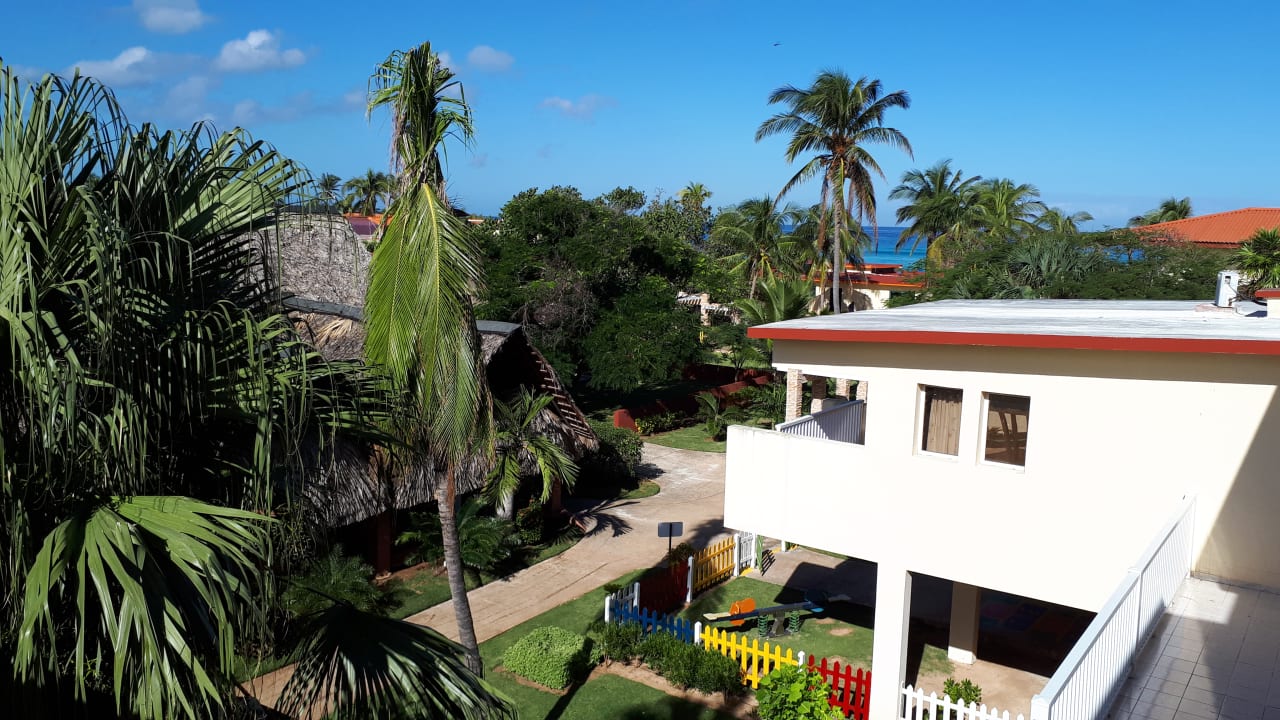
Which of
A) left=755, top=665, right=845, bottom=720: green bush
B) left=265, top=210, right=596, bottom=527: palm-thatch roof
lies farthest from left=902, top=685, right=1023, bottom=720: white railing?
left=265, top=210, right=596, bottom=527: palm-thatch roof

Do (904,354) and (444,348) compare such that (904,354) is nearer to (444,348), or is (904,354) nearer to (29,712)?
(444,348)

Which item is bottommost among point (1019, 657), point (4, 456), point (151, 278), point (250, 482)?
point (1019, 657)

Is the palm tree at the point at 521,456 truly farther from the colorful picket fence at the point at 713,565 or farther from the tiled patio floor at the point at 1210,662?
the tiled patio floor at the point at 1210,662

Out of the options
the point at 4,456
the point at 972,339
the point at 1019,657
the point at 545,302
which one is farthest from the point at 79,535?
the point at 545,302

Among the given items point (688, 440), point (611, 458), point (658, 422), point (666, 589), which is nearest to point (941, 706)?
point (666, 589)

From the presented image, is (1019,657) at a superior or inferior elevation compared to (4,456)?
inferior

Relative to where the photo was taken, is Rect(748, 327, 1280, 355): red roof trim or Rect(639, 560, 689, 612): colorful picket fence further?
Rect(639, 560, 689, 612): colorful picket fence

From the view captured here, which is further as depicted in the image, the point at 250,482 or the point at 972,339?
the point at 972,339

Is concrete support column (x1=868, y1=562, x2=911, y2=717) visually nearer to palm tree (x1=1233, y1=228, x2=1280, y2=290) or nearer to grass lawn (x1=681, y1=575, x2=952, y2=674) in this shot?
grass lawn (x1=681, y1=575, x2=952, y2=674)
